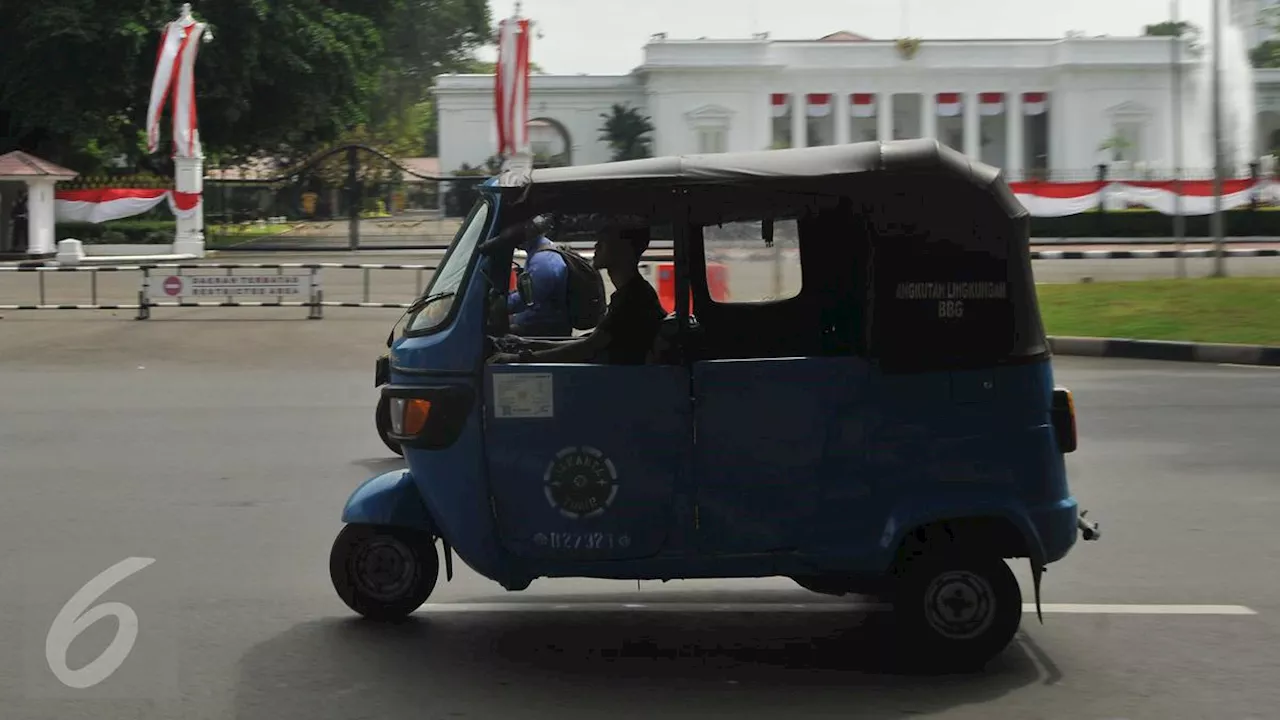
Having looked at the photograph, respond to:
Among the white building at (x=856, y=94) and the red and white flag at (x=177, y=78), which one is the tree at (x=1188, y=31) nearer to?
the white building at (x=856, y=94)

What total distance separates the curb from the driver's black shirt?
10.8 m

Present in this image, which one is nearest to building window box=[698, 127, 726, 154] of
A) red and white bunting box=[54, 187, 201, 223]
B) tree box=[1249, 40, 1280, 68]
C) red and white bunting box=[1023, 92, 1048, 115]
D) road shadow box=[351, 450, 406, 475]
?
red and white bunting box=[1023, 92, 1048, 115]

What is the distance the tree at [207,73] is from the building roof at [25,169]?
13.2 feet

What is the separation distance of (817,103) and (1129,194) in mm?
28035

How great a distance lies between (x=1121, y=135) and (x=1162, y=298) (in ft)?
178

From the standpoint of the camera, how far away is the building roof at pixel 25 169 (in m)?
33.5

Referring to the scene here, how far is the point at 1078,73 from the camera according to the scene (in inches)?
2751

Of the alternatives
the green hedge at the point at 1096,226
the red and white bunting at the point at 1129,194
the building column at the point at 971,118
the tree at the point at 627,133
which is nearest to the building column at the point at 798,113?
the tree at the point at 627,133

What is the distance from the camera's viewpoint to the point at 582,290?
7254 mm

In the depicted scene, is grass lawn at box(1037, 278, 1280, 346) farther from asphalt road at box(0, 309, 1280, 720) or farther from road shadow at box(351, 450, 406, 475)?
road shadow at box(351, 450, 406, 475)

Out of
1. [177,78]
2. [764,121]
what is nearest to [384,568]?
[177,78]

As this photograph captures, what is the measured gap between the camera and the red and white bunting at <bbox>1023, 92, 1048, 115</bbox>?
7206 centimetres

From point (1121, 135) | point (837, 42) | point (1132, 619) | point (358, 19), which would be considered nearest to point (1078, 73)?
point (1121, 135)

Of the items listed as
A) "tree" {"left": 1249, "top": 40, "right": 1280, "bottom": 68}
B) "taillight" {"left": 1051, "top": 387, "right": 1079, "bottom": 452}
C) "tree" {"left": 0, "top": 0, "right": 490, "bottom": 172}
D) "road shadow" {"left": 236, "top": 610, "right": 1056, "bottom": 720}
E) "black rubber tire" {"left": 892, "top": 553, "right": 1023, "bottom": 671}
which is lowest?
"road shadow" {"left": 236, "top": 610, "right": 1056, "bottom": 720}
